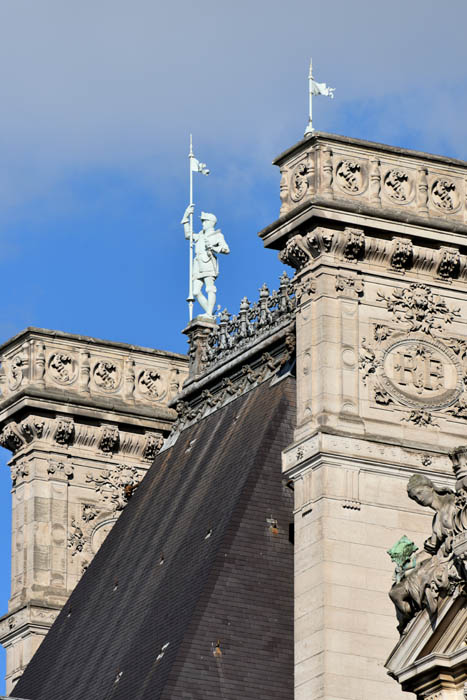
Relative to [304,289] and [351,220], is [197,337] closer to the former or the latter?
[304,289]

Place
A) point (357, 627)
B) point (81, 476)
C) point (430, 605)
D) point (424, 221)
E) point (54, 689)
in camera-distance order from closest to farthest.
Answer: point (430, 605)
point (357, 627)
point (424, 221)
point (54, 689)
point (81, 476)

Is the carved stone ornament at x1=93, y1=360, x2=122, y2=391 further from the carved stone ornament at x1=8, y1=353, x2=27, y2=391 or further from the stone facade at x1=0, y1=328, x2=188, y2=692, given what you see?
the carved stone ornament at x1=8, y1=353, x2=27, y2=391

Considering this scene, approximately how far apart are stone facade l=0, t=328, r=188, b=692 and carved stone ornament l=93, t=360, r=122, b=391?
25mm

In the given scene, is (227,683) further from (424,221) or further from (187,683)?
(424,221)

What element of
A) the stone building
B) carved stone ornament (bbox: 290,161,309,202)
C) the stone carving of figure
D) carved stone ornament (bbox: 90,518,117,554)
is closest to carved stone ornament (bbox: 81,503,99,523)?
carved stone ornament (bbox: 90,518,117,554)

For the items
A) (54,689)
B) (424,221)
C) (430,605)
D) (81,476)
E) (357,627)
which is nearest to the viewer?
(430,605)

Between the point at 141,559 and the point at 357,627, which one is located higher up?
the point at 141,559

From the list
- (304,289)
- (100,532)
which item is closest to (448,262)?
(304,289)

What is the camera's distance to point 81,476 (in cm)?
6856

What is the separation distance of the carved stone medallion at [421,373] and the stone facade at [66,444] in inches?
543

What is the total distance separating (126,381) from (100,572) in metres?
6.75

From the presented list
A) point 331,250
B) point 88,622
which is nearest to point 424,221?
point 331,250

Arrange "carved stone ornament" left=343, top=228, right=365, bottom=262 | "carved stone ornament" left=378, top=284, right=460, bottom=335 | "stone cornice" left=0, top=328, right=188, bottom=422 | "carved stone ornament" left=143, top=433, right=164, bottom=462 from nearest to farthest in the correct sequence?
1. "carved stone ornament" left=343, top=228, right=365, bottom=262
2. "carved stone ornament" left=378, top=284, right=460, bottom=335
3. "stone cornice" left=0, top=328, right=188, bottom=422
4. "carved stone ornament" left=143, top=433, right=164, bottom=462

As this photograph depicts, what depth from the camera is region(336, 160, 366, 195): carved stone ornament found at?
56031 mm
